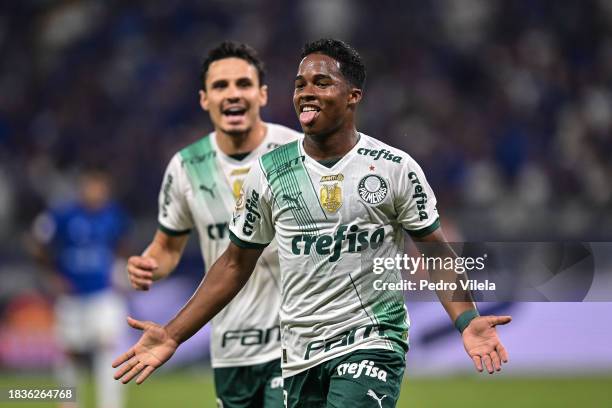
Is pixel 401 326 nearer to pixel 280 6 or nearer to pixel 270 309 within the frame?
pixel 270 309

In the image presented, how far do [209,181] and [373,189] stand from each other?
1.84 meters

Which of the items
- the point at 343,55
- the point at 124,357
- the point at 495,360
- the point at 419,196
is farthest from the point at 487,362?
the point at 124,357

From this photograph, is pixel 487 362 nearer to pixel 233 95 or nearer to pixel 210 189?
pixel 210 189

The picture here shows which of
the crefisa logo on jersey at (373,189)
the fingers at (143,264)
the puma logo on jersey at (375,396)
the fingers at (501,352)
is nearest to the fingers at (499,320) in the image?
the fingers at (501,352)

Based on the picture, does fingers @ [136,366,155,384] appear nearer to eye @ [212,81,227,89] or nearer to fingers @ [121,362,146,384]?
fingers @ [121,362,146,384]

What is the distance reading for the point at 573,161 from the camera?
49.6ft

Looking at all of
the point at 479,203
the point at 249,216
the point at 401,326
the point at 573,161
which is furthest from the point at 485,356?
the point at 573,161

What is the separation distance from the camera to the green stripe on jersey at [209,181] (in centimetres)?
636

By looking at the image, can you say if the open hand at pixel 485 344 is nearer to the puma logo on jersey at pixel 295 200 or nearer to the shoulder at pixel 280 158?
the puma logo on jersey at pixel 295 200

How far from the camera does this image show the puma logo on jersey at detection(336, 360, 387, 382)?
4.72 m

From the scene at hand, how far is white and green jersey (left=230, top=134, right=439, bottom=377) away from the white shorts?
20.3ft

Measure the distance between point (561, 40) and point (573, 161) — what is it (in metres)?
3.66

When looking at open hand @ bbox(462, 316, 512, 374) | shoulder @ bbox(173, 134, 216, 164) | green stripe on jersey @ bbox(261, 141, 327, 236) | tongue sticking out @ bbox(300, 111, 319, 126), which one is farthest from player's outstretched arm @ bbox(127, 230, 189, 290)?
open hand @ bbox(462, 316, 512, 374)

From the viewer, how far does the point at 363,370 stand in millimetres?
4727
